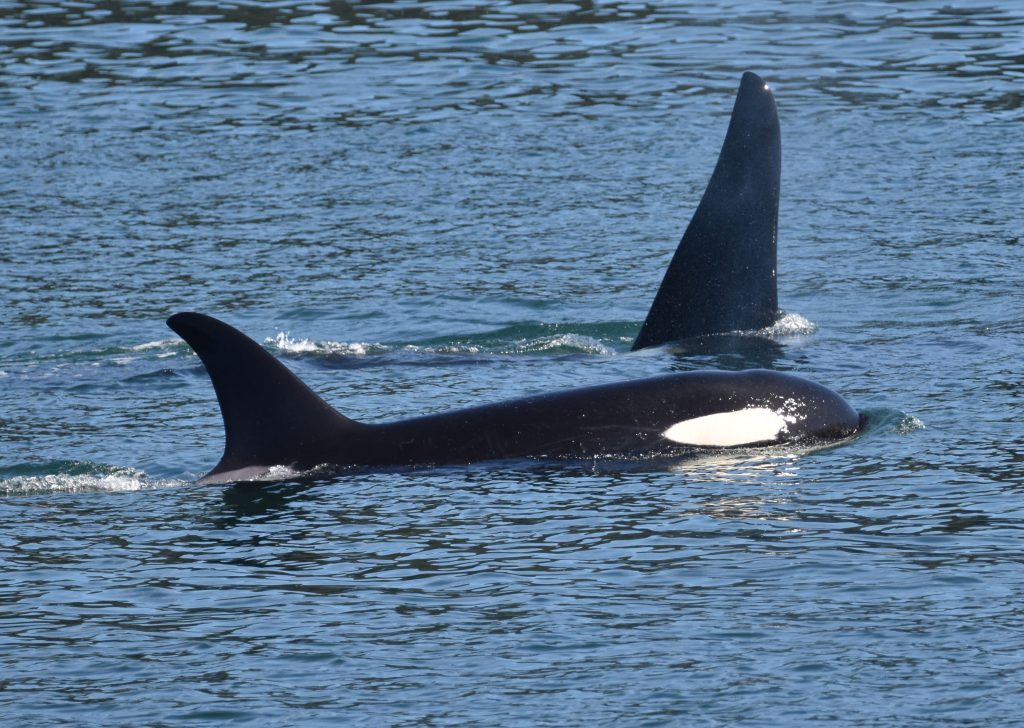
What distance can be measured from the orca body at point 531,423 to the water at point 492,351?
0.58 feet

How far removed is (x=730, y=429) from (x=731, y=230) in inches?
129

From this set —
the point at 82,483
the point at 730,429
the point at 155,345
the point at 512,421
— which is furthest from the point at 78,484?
the point at 155,345

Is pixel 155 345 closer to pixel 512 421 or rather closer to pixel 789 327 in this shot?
pixel 789 327

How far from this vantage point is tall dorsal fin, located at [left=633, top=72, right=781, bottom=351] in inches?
558

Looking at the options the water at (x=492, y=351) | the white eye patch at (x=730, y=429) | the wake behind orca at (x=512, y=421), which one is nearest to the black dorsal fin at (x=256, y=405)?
the wake behind orca at (x=512, y=421)

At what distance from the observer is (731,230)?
46.6 ft

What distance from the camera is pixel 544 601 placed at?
8758 millimetres

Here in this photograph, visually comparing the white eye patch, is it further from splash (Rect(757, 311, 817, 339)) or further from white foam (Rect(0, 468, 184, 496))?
splash (Rect(757, 311, 817, 339))

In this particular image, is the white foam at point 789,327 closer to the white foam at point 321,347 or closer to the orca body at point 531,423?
the white foam at point 321,347

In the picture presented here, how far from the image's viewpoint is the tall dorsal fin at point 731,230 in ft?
46.5

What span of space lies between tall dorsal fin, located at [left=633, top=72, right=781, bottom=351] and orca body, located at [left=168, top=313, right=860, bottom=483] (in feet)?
8.88

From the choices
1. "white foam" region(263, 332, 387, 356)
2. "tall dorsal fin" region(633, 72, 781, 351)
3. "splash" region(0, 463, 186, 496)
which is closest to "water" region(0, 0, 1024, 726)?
"splash" region(0, 463, 186, 496)

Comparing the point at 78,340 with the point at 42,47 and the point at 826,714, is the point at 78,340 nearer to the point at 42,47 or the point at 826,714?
the point at 826,714

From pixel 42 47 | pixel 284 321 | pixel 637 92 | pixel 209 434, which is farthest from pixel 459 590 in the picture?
pixel 42 47
